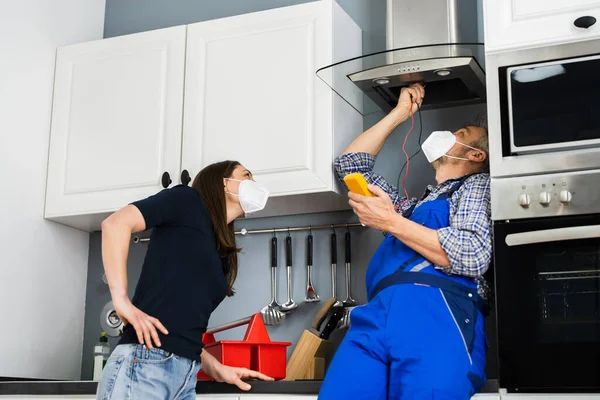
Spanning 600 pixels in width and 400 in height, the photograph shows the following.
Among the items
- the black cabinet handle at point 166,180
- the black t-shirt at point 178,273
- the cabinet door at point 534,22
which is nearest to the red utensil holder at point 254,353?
the black t-shirt at point 178,273

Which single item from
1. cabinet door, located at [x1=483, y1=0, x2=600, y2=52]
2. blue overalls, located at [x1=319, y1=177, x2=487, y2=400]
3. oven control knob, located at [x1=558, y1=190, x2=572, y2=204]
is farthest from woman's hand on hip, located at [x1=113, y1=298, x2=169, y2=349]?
cabinet door, located at [x1=483, y1=0, x2=600, y2=52]

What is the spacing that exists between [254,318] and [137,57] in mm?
1123

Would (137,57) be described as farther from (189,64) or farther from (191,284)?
(191,284)

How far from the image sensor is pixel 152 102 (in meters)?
3.02

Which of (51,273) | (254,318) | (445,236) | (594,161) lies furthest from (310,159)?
(51,273)

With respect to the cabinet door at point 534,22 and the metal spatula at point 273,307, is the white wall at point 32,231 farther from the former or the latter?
the cabinet door at point 534,22

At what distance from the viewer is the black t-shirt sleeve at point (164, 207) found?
2.07m

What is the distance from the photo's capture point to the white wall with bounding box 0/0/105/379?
297cm

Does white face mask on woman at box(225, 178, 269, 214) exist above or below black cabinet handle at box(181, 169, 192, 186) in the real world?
below

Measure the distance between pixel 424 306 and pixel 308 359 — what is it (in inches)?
28.4

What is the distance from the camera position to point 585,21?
223 centimetres

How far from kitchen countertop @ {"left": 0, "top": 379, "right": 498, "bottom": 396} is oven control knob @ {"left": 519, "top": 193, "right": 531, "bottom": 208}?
0.47m

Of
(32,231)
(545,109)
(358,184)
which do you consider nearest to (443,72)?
(545,109)

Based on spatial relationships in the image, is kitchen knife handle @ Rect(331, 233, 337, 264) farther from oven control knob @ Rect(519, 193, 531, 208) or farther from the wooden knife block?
oven control knob @ Rect(519, 193, 531, 208)
